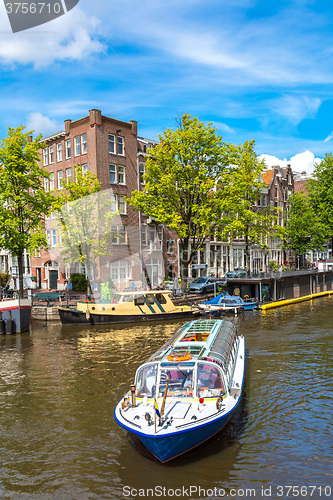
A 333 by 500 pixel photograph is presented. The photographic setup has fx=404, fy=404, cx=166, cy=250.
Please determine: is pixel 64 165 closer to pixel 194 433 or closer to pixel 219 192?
pixel 219 192

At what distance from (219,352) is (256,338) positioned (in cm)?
1179

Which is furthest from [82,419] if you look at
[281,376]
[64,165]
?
[64,165]

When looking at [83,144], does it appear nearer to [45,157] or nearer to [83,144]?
[83,144]

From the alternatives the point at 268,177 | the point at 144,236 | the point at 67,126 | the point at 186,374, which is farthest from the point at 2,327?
the point at 268,177

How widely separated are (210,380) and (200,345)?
5.76 ft

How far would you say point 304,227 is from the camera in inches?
2530

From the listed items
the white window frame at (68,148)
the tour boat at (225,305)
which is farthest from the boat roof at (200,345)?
the white window frame at (68,148)

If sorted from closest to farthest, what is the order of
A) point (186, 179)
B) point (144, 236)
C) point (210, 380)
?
point (210, 380) → point (186, 179) → point (144, 236)

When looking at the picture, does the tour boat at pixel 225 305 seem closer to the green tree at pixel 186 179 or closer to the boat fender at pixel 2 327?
the green tree at pixel 186 179

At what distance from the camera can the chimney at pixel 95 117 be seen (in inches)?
1674

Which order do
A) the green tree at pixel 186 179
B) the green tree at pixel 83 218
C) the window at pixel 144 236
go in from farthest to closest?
the window at pixel 144 236, the green tree at pixel 186 179, the green tree at pixel 83 218

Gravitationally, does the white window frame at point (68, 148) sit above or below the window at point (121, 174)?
above

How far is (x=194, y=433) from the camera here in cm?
993

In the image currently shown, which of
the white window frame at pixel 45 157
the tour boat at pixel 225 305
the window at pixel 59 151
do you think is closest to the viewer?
the tour boat at pixel 225 305
